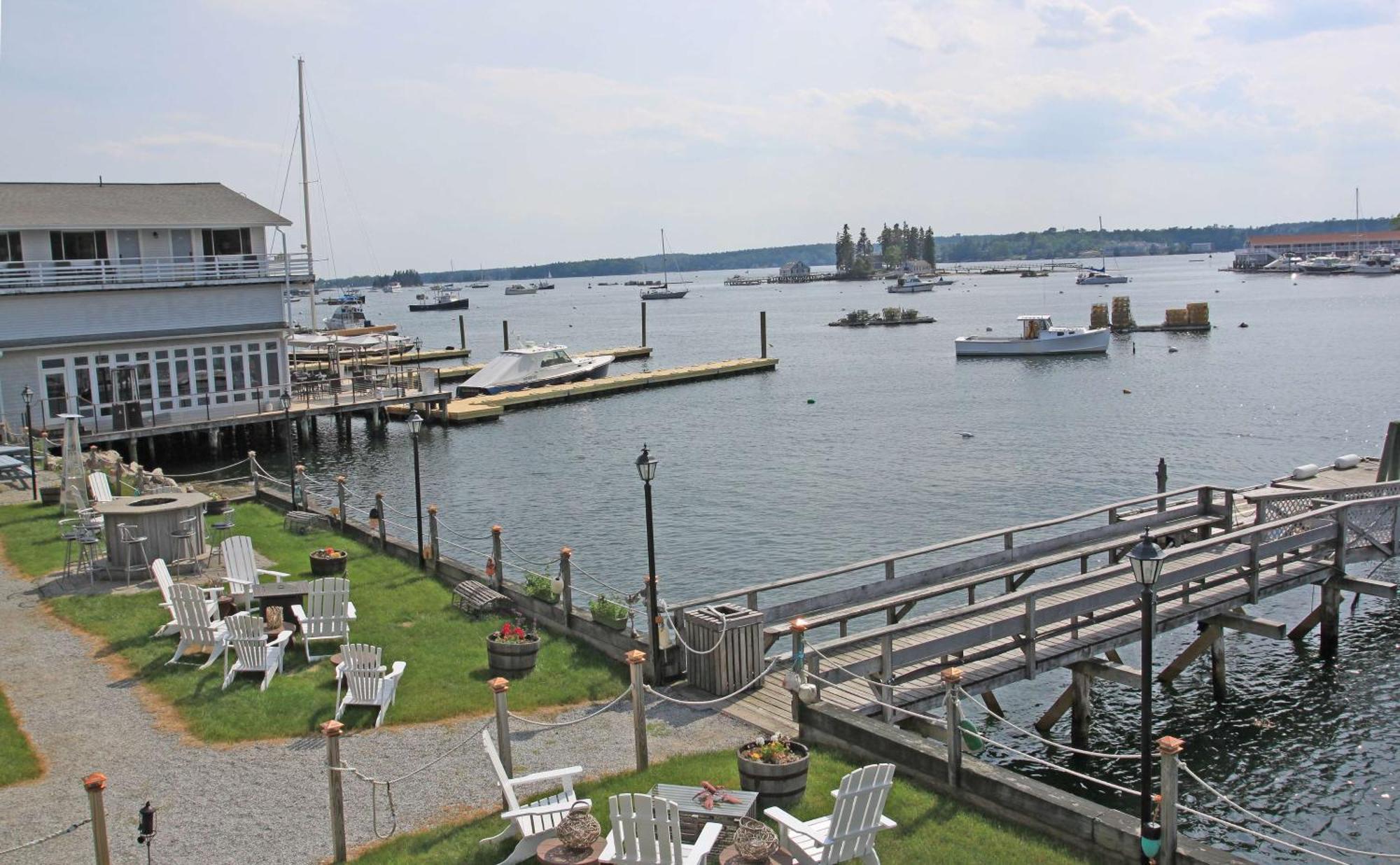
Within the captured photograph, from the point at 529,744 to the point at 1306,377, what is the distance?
6795cm

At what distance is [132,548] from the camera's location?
20.4 metres

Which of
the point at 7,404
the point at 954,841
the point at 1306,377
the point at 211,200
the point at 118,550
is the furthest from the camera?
the point at 1306,377

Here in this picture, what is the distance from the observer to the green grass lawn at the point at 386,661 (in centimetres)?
1395

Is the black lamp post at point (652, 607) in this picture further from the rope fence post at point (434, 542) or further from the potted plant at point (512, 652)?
the rope fence post at point (434, 542)

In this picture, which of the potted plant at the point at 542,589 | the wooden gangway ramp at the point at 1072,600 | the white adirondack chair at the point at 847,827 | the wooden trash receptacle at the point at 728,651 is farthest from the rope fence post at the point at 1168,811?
the potted plant at the point at 542,589

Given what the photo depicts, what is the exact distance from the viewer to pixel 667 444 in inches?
2002

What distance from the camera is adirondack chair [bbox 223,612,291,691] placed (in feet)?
49.3

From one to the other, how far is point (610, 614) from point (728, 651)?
2741 mm

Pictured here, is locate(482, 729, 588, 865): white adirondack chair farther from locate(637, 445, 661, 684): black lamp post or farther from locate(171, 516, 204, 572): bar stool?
locate(171, 516, 204, 572): bar stool

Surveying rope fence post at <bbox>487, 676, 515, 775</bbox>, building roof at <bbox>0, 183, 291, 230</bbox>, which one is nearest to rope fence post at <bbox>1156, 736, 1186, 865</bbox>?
rope fence post at <bbox>487, 676, 515, 775</bbox>

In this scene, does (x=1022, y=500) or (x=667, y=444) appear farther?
(x=667, y=444)

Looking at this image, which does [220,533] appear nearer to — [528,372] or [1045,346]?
[528,372]

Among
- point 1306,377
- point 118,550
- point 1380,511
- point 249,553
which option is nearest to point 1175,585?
point 1380,511

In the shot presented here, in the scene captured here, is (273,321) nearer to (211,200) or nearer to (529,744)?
(211,200)
